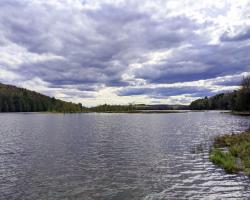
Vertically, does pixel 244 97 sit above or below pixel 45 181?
above

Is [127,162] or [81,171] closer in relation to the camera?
[81,171]

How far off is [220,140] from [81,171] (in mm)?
23460

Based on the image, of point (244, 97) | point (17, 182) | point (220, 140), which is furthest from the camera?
point (244, 97)

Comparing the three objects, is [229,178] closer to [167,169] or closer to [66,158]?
[167,169]

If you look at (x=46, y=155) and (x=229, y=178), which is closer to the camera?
(x=229, y=178)

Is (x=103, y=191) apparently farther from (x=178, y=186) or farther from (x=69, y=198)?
(x=178, y=186)

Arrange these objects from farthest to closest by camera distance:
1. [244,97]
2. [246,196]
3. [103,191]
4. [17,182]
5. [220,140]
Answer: [244,97] < [220,140] < [17,182] < [103,191] < [246,196]

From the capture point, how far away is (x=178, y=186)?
839 inches

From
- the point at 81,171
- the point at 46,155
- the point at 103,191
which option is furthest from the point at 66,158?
the point at 103,191

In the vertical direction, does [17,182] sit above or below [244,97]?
below

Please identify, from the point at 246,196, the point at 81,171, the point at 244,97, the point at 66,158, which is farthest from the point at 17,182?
the point at 244,97

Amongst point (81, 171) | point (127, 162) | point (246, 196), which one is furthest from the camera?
point (127, 162)

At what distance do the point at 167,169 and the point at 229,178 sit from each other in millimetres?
5602

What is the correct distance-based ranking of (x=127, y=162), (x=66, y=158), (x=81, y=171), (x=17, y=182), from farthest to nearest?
(x=66, y=158), (x=127, y=162), (x=81, y=171), (x=17, y=182)
